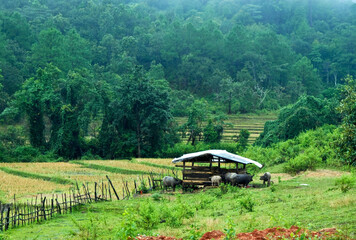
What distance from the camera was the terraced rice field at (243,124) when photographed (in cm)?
4753

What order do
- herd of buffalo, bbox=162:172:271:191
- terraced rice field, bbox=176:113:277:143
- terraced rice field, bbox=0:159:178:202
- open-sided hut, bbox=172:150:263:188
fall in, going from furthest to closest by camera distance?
terraced rice field, bbox=176:113:277:143 → terraced rice field, bbox=0:159:178:202 → open-sided hut, bbox=172:150:263:188 → herd of buffalo, bbox=162:172:271:191

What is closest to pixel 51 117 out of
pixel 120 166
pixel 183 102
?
pixel 120 166

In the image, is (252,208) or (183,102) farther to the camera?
(183,102)

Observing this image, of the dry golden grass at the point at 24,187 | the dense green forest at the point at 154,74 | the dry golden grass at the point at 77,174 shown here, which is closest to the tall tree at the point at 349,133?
the dense green forest at the point at 154,74

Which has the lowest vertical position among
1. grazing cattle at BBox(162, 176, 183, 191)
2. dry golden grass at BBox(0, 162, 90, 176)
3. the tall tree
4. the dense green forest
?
dry golden grass at BBox(0, 162, 90, 176)

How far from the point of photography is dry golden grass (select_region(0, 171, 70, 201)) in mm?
21875

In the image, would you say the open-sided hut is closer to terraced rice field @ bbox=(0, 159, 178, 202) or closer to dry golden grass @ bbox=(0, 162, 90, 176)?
terraced rice field @ bbox=(0, 159, 178, 202)

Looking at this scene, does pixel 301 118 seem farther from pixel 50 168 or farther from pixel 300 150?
pixel 50 168

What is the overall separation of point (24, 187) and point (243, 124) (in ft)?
110

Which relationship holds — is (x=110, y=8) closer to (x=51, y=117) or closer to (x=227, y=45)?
(x=227, y=45)

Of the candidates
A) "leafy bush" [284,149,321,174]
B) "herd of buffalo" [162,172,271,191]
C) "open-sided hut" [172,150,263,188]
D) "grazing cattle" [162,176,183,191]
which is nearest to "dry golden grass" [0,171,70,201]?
"grazing cattle" [162,176,183,191]

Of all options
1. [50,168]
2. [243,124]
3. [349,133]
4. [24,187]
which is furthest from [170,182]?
[243,124]

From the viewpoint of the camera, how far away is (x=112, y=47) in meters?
73.3

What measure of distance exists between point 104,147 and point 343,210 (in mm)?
34741
